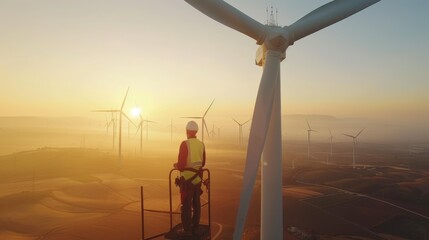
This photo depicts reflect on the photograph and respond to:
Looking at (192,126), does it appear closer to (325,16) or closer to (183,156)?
(183,156)

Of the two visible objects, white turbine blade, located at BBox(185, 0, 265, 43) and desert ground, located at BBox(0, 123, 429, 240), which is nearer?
white turbine blade, located at BBox(185, 0, 265, 43)

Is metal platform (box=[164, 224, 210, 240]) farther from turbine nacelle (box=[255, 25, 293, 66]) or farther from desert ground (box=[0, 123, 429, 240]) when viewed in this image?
desert ground (box=[0, 123, 429, 240])

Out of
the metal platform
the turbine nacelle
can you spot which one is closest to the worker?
the metal platform

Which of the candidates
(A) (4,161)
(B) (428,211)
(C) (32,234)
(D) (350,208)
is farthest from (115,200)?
(A) (4,161)

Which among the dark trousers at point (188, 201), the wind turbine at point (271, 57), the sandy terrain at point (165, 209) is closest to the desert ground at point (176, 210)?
the sandy terrain at point (165, 209)

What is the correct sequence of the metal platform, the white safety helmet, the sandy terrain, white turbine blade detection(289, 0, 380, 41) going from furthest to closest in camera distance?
the sandy terrain < white turbine blade detection(289, 0, 380, 41) < the white safety helmet < the metal platform

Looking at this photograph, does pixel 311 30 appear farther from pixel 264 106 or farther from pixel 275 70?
pixel 264 106

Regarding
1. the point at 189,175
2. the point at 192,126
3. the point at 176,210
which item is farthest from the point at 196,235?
the point at 176,210
